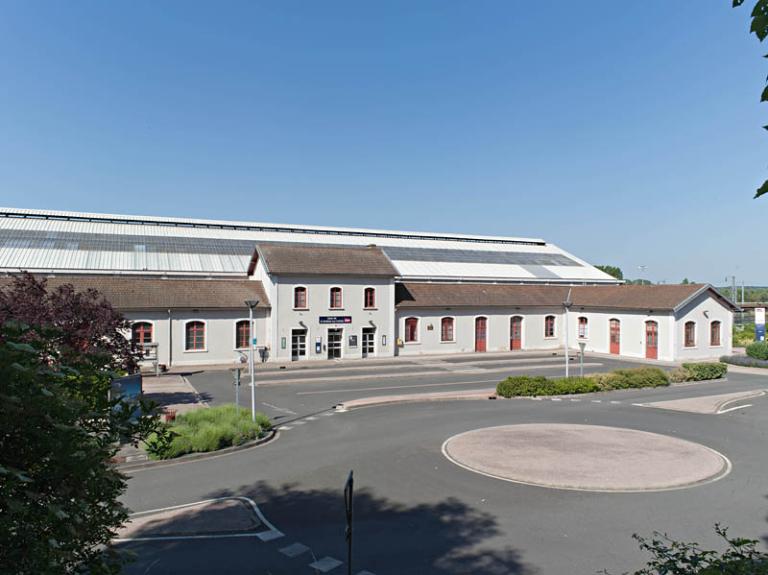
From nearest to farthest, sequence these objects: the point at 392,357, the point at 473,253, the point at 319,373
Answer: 1. the point at 319,373
2. the point at 392,357
3. the point at 473,253

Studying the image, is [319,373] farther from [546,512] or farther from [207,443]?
[546,512]

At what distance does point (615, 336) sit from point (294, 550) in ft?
119

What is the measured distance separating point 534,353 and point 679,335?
9973mm

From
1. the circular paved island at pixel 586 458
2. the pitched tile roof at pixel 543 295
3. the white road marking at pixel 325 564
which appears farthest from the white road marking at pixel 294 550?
the pitched tile roof at pixel 543 295

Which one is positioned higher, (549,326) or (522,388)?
(549,326)

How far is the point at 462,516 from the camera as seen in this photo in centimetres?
1026

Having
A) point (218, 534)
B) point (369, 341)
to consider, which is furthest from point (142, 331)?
point (218, 534)

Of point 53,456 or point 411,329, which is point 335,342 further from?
point 53,456

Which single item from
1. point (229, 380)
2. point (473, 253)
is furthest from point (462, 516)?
point (473, 253)

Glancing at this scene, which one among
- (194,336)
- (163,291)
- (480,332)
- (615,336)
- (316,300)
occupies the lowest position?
(615,336)

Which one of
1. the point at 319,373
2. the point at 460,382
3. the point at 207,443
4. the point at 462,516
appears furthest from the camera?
the point at 319,373

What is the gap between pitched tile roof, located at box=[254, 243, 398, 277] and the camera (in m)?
35.5

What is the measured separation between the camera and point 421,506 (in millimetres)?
10773

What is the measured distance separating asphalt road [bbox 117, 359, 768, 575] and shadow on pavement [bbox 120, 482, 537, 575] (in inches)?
1.2
